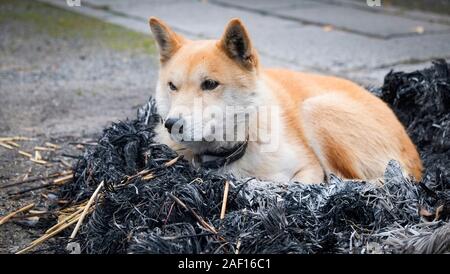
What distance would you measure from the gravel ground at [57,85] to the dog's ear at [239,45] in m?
1.37

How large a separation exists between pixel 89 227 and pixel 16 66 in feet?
14.1

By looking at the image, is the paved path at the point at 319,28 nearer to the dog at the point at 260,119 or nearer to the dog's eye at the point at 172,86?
the dog at the point at 260,119

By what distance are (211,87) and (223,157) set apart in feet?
1.41

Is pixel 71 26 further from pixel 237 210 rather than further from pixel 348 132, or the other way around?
pixel 237 210

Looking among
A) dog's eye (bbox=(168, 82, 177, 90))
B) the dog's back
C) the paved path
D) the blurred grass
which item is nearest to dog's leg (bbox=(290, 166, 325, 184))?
the dog's back

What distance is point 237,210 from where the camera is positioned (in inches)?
132

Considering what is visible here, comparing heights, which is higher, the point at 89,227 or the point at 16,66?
the point at 16,66

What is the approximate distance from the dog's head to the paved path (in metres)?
2.49

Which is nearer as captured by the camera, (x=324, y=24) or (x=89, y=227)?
(x=89, y=227)

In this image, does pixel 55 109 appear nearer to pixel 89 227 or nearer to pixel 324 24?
pixel 89 227

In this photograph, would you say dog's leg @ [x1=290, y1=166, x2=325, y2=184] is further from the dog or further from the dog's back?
the dog's back

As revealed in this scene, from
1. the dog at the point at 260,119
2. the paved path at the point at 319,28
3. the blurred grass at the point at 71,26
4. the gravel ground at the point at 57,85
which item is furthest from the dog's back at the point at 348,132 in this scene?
the blurred grass at the point at 71,26
